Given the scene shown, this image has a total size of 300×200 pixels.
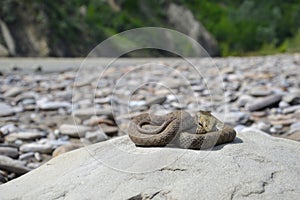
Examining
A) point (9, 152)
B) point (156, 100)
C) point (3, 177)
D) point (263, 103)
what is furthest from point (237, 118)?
point (3, 177)

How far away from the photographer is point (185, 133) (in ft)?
9.24

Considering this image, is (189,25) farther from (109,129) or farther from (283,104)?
(109,129)

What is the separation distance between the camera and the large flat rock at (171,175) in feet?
8.03

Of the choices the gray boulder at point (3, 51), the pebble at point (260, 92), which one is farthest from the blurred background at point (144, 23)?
the pebble at point (260, 92)

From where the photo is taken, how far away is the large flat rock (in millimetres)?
2447

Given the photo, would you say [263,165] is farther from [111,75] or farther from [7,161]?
[111,75]

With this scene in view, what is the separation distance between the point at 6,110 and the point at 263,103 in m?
3.45

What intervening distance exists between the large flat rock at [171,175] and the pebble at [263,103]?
312 centimetres

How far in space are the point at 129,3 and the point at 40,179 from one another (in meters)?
28.0

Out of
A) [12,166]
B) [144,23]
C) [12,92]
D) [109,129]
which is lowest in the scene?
[109,129]

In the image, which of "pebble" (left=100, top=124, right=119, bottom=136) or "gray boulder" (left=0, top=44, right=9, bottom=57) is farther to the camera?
"gray boulder" (left=0, top=44, right=9, bottom=57)

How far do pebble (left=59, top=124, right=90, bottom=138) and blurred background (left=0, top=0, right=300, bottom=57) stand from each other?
9.20m

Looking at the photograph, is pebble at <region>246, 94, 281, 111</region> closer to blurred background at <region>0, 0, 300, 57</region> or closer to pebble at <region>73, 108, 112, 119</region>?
Answer: pebble at <region>73, 108, 112, 119</region>

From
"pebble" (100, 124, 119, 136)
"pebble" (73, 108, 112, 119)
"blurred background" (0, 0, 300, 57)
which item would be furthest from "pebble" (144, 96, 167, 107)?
"blurred background" (0, 0, 300, 57)
